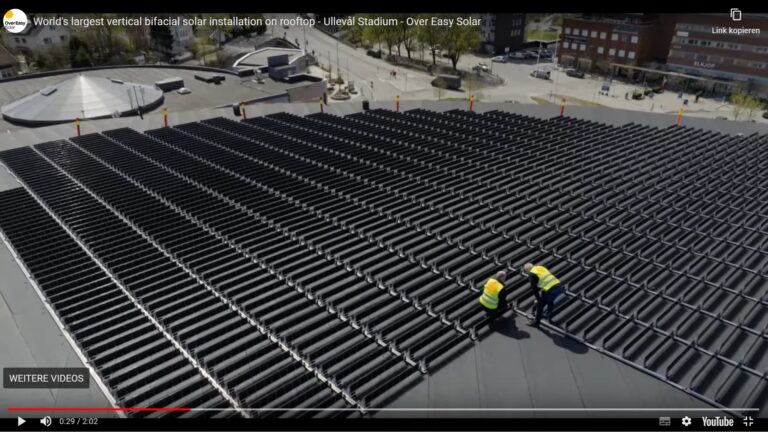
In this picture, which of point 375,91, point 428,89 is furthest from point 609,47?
point 375,91

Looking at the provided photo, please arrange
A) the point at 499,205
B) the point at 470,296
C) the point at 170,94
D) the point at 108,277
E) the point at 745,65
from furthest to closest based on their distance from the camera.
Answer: the point at 745,65, the point at 170,94, the point at 499,205, the point at 108,277, the point at 470,296

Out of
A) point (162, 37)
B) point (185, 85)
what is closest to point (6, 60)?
point (162, 37)

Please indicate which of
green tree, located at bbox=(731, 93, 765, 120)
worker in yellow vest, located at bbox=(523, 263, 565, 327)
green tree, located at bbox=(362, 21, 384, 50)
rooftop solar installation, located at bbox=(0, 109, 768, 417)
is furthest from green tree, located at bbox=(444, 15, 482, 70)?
worker in yellow vest, located at bbox=(523, 263, 565, 327)

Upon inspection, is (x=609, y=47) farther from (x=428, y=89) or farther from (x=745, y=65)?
(x=428, y=89)

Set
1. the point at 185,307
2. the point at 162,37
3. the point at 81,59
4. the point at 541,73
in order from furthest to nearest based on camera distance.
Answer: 1. the point at 162,37
2. the point at 541,73
3. the point at 81,59
4. the point at 185,307

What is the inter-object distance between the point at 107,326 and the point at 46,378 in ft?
5.58

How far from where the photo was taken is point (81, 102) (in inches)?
1758

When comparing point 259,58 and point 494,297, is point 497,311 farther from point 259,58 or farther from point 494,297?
point 259,58

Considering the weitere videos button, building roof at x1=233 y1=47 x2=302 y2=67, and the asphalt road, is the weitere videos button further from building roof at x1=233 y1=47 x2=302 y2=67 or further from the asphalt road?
the asphalt road

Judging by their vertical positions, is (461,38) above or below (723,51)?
above

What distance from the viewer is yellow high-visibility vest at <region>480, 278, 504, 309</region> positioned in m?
11.5

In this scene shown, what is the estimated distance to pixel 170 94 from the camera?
51.1 meters

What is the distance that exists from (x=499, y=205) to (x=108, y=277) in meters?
13.0

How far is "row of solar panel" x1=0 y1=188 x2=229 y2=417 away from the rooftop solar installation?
5cm
